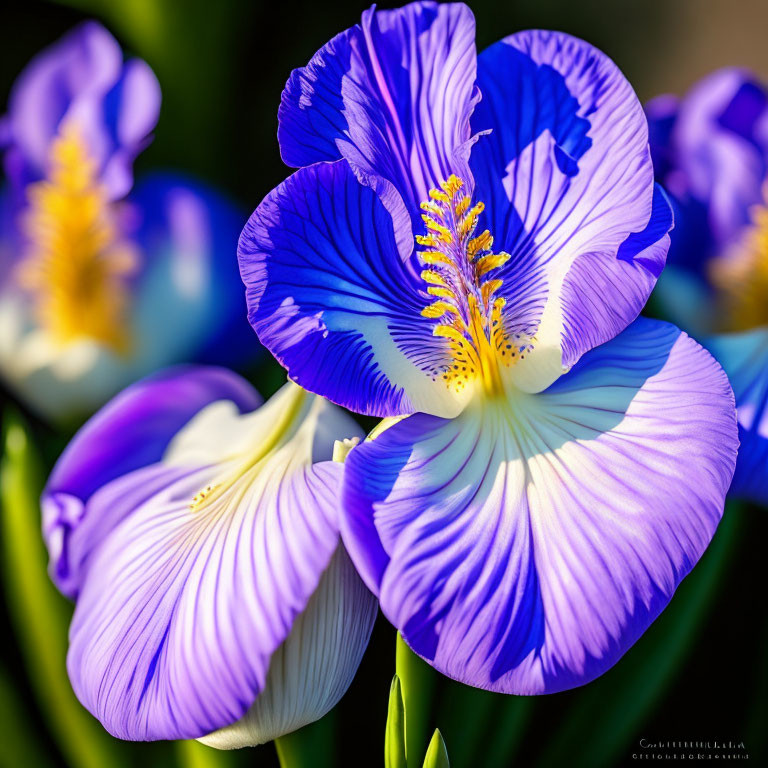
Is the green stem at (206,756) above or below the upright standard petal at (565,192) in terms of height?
below

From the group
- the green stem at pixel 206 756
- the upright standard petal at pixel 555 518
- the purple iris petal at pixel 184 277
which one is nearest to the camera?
the upright standard petal at pixel 555 518

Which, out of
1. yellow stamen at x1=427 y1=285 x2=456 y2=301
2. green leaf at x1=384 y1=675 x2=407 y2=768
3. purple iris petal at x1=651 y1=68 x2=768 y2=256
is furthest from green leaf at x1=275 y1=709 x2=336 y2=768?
purple iris petal at x1=651 y1=68 x2=768 y2=256

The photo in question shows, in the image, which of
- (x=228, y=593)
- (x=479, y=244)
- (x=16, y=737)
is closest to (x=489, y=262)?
(x=479, y=244)

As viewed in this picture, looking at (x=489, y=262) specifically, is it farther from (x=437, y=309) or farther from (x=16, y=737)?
(x=16, y=737)

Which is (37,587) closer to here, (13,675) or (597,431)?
(13,675)

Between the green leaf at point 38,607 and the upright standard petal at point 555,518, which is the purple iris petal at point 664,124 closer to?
the upright standard petal at point 555,518

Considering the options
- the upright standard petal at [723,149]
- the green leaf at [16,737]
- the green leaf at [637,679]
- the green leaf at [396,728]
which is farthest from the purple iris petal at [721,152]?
the green leaf at [16,737]
